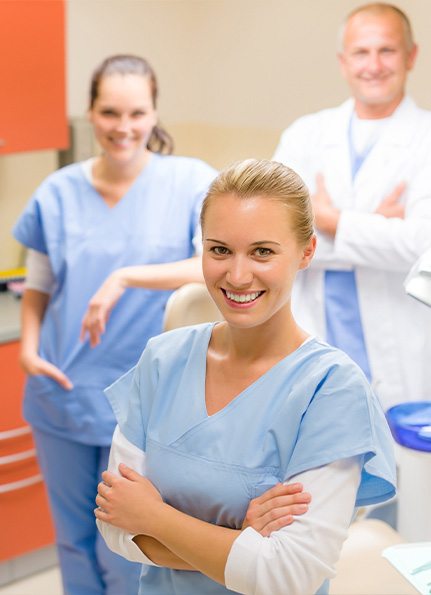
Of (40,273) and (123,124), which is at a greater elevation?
(123,124)

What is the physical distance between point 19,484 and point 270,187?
6.23ft

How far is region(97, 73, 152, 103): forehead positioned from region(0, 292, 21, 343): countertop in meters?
0.86

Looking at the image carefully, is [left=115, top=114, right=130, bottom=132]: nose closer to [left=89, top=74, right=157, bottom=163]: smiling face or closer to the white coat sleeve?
[left=89, top=74, right=157, bottom=163]: smiling face

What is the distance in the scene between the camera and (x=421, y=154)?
2271mm

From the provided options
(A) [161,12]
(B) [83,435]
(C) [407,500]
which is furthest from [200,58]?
(C) [407,500]

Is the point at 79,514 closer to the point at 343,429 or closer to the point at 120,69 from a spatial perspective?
the point at 120,69

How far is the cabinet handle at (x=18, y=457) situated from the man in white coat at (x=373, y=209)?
1063 mm

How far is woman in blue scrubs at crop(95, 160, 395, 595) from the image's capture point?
1.30 meters

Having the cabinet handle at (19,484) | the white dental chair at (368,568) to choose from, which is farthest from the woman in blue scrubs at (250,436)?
the cabinet handle at (19,484)

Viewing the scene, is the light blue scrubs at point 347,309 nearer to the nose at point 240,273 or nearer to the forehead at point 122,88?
the forehead at point 122,88

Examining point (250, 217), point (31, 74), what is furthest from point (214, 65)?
point (250, 217)

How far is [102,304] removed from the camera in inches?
87.2

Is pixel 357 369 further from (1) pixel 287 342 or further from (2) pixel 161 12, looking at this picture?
(2) pixel 161 12

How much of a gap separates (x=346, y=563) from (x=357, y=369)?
1.72 feet
